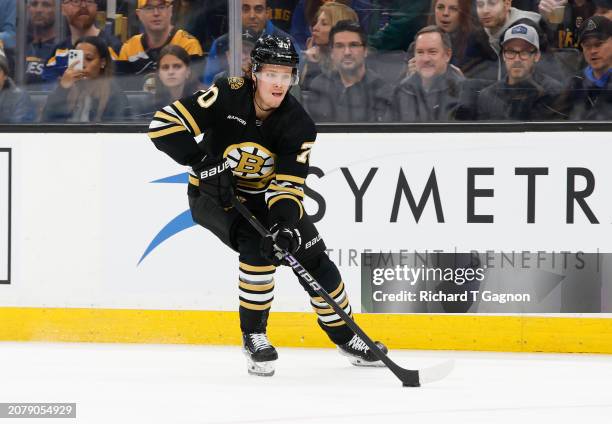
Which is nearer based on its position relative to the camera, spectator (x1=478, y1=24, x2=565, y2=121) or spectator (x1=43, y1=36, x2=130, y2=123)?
spectator (x1=478, y1=24, x2=565, y2=121)

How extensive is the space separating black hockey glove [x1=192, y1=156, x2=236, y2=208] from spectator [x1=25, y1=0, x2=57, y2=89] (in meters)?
1.29

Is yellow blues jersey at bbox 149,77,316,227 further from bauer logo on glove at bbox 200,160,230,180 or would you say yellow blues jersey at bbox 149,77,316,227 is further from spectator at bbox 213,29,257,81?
spectator at bbox 213,29,257,81

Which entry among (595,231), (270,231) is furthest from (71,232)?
(595,231)

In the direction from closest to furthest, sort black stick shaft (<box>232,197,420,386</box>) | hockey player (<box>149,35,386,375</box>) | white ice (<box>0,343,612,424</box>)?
1. white ice (<box>0,343,612,424</box>)
2. black stick shaft (<box>232,197,420,386</box>)
3. hockey player (<box>149,35,386,375</box>)

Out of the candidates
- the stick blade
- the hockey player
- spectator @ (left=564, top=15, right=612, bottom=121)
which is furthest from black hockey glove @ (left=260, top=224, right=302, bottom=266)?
spectator @ (left=564, top=15, right=612, bottom=121)

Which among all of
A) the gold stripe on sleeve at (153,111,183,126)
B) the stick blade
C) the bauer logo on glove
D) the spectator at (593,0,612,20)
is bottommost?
the stick blade

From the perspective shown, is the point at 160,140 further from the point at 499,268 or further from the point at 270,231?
the point at 499,268

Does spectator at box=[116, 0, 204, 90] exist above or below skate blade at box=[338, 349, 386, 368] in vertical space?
above

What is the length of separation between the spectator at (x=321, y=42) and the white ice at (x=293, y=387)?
113 cm

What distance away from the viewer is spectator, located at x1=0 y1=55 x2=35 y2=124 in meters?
4.83

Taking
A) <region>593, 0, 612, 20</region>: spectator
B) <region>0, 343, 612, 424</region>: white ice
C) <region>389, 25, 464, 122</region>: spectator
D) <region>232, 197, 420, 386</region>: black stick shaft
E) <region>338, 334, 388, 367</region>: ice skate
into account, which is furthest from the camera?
<region>389, 25, 464, 122</region>: spectator

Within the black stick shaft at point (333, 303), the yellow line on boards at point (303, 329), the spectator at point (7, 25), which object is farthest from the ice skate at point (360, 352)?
the spectator at point (7, 25)

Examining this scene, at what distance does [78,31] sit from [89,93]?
0.85 ft

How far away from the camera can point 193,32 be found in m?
4.77
